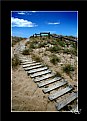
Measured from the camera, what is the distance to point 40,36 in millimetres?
2107

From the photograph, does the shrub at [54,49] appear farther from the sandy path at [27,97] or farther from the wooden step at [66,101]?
the wooden step at [66,101]

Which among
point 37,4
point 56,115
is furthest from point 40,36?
point 56,115

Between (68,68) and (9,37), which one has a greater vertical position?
(9,37)

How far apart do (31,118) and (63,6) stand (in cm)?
118

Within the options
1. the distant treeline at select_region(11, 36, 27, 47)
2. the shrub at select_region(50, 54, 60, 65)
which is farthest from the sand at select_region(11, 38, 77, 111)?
the shrub at select_region(50, 54, 60, 65)

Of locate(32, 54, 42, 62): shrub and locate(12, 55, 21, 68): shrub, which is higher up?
locate(32, 54, 42, 62): shrub

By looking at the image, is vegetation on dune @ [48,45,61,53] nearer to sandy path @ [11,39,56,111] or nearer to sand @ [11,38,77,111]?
sand @ [11,38,77,111]

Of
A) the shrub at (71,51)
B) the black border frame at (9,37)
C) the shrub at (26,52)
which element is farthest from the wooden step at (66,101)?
the shrub at (26,52)

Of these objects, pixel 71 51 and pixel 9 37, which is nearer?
pixel 9 37

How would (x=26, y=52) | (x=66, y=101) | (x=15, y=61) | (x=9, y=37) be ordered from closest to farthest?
(x=9, y=37), (x=66, y=101), (x=15, y=61), (x=26, y=52)

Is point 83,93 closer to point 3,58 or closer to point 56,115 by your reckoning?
point 56,115

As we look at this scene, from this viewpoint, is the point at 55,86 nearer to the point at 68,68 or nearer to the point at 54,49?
the point at 68,68

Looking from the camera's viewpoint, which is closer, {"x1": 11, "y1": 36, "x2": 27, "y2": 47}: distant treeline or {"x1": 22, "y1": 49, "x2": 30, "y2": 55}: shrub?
{"x1": 11, "y1": 36, "x2": 27, "y2": 47}: distant treeline

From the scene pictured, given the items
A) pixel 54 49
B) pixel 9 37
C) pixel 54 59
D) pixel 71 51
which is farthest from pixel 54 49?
pixel 9 37
